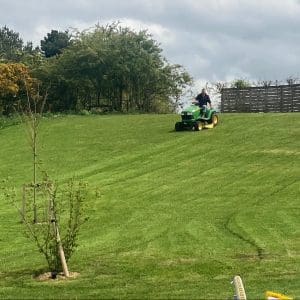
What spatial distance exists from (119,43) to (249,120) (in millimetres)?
17165

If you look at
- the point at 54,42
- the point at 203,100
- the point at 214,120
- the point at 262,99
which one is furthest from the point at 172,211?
the point at 54,42

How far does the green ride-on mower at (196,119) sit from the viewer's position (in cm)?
2673

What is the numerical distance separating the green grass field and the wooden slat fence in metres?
7.42

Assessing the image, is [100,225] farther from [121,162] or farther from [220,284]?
[121,162]

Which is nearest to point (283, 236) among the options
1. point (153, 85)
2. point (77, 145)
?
point (77, 145)

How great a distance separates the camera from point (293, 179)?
1764 centimetres

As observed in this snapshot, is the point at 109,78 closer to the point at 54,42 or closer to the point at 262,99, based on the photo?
the point at 262,99

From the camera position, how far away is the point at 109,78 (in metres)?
42.4

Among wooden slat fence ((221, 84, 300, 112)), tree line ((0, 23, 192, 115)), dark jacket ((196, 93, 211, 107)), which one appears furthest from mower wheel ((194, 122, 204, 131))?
tree line ((0, 23, 192, 115))

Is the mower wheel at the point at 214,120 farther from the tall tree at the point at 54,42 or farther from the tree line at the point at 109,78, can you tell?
the tall tree at the point at 54,42

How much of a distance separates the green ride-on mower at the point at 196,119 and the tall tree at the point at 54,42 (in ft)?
132

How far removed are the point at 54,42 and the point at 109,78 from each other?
130ft

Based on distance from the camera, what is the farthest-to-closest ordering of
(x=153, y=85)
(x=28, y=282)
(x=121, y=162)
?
(x=153, y=85), (x=121, y=162), (x=28, y=282)

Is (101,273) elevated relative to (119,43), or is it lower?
lower
